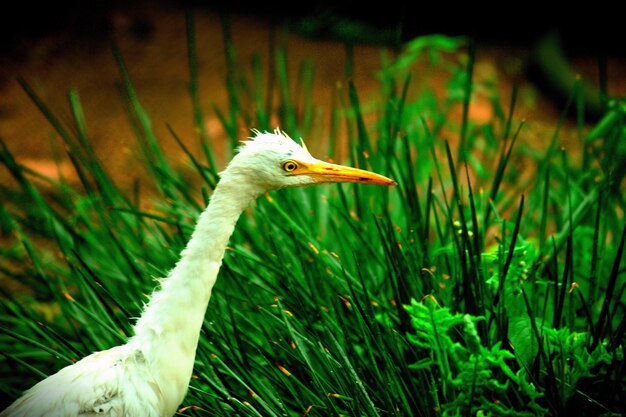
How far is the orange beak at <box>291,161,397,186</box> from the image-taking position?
1.57 meters

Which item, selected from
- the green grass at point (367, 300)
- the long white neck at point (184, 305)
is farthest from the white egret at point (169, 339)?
the green grass at point (367, 300)

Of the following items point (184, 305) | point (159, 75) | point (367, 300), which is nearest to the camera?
point (184, 305)

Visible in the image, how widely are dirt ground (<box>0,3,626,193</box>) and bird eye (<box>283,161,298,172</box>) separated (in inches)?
90.1

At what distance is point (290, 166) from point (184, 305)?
39 centimetres

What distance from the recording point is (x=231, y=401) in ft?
5.20

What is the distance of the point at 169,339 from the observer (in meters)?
1.50

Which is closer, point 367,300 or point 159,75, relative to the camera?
point 367,300

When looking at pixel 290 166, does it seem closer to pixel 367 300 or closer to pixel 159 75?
pixel 367 300

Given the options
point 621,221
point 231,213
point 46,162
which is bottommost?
point 46,162

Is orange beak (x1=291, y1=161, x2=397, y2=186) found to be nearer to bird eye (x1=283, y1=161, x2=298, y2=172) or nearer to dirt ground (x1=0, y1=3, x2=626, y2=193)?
bird eye (x1=283, y1=161, x2=298, y2=172)

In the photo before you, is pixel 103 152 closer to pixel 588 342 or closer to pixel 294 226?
pixel 294 226

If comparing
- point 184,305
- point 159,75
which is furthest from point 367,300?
point 159,75

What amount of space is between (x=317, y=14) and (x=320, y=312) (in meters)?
3.54

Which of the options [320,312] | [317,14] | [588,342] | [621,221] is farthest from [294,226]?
[317,14]
